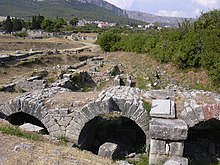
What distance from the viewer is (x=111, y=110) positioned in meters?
10.0

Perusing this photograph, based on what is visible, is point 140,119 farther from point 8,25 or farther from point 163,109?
point 8,25

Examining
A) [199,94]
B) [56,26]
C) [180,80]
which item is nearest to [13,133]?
[199,94]

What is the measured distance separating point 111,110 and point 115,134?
7.82 ft

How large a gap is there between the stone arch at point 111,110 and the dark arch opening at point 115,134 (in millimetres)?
974

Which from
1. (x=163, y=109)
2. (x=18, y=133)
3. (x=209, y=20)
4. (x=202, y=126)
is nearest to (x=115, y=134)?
(x=202, y=126)

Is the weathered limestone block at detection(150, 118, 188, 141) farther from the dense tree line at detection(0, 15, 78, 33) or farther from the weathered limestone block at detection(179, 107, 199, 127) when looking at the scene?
the dense tree line at detection(0, 15, 78, 33)

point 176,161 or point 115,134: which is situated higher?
point 176,161

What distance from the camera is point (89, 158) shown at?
7352 millimetres

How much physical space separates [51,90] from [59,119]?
202 centimetres

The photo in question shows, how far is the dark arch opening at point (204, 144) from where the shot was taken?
9891 millimetres

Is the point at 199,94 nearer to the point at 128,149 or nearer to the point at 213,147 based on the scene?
the point at 213,147

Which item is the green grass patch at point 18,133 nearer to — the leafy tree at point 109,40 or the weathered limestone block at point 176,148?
the weathered limestone block at point 176,148

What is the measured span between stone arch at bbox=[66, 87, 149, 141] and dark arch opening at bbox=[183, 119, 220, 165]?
1.65m

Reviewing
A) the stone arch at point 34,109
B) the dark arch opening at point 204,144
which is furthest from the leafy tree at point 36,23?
the dark arch opening at point 204,144
